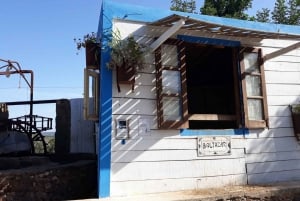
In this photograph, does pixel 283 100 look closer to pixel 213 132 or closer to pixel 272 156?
pixel 272 156

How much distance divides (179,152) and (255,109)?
5.67 feet

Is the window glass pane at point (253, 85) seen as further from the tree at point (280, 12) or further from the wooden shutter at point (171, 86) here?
the tree at point (280, 12)

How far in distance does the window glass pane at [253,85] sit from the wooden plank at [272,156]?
43.8 inches

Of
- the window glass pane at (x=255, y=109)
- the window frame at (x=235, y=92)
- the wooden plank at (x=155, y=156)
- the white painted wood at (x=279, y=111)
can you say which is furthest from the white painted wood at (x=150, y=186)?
the white painted wood at (x=279, y=111)

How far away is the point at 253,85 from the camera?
631cm

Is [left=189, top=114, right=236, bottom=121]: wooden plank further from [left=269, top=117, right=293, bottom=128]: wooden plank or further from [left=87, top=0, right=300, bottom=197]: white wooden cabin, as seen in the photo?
[left=269, top=117, right=293, bottom=128]: wooden plank

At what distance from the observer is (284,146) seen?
6414 millimetres

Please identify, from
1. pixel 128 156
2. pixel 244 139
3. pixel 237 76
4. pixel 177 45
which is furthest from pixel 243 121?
pixel 128 156

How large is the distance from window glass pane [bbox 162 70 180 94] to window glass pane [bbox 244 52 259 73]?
1.44 metres

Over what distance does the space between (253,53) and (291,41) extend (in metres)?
1.09

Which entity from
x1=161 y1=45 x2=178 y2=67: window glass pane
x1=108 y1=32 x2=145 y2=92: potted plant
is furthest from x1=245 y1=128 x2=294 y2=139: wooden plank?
x1=108 y1=32 x2=145 y2=92: potted plant

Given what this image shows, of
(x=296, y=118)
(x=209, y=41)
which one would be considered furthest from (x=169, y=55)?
(x=296, y=118)

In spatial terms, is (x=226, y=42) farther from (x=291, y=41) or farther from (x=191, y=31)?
(x=291, y=41)

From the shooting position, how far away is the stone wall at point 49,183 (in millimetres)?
5457
